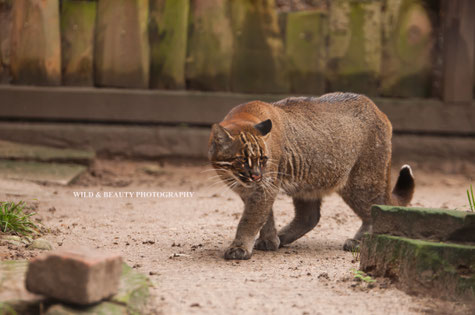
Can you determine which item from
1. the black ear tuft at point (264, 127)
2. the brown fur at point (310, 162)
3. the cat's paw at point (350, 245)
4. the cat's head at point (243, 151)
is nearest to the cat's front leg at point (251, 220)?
the brown fur at point (310, 162)

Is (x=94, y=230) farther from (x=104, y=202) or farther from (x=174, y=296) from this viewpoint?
(x=174, y=296)

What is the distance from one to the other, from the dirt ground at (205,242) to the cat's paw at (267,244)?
0.10 meters

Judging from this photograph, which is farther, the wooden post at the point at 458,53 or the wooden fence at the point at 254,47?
the wooden post at the point at 458,53

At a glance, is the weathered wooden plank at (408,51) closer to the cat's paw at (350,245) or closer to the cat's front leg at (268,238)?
the cat's paw at (350,245)

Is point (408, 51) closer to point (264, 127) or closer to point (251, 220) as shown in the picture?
point (264, 127)

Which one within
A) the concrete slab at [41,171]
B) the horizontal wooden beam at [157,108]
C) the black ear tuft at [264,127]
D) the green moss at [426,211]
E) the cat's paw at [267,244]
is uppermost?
the black ear tuft at [264,127]

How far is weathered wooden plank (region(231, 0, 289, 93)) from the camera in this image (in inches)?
327

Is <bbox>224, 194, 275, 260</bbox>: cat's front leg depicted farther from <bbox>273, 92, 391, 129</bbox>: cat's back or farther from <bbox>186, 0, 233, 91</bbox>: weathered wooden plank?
<bbox>186, 0, 233, 91</bbox>: weathered wooden plank

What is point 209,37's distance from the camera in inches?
327

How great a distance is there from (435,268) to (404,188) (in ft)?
6.47

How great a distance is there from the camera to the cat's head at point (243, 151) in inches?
175

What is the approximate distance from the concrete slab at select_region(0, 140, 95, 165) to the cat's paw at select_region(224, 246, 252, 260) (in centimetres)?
363

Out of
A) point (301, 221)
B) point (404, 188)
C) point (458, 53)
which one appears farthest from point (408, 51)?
point (301, 221)

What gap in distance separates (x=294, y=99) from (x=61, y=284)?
9.82 ft
